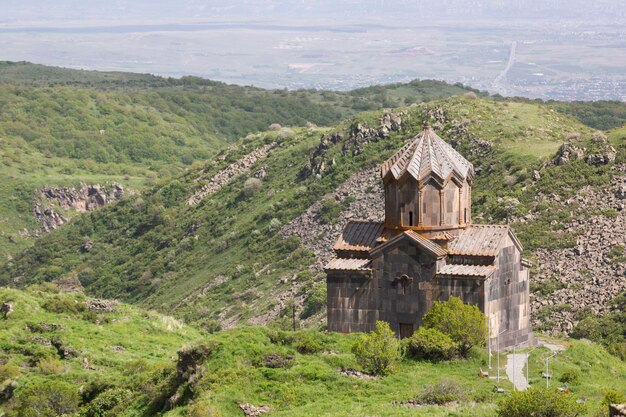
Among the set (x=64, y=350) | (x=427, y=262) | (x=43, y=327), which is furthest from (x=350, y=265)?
(x=43, y=327)

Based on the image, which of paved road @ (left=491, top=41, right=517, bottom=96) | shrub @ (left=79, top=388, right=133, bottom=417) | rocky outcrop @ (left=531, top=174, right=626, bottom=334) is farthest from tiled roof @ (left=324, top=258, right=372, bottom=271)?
paved road @ (left=491, top=41, right=517, bottom=96)

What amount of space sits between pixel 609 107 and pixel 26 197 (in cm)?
5521

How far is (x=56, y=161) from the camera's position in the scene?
149750mm

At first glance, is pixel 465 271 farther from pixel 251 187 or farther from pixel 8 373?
pixel 251 187

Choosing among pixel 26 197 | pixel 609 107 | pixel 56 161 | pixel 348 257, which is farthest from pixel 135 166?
pixel 348 257

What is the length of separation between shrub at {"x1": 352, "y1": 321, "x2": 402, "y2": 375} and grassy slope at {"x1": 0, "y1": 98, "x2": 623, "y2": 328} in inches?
745

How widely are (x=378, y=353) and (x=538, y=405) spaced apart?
23.8ft

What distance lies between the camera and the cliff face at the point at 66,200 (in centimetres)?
13250

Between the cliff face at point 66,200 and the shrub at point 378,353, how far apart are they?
330 ft

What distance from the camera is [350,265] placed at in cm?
3719

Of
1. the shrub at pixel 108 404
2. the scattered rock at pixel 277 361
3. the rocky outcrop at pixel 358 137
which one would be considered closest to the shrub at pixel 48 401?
the shrub at pixel 108 404

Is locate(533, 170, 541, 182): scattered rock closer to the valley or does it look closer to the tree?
the valley

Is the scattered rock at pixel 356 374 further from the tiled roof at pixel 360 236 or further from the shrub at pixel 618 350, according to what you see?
the shrub at pixel 618 350

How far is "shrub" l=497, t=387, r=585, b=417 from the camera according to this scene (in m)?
26.0
